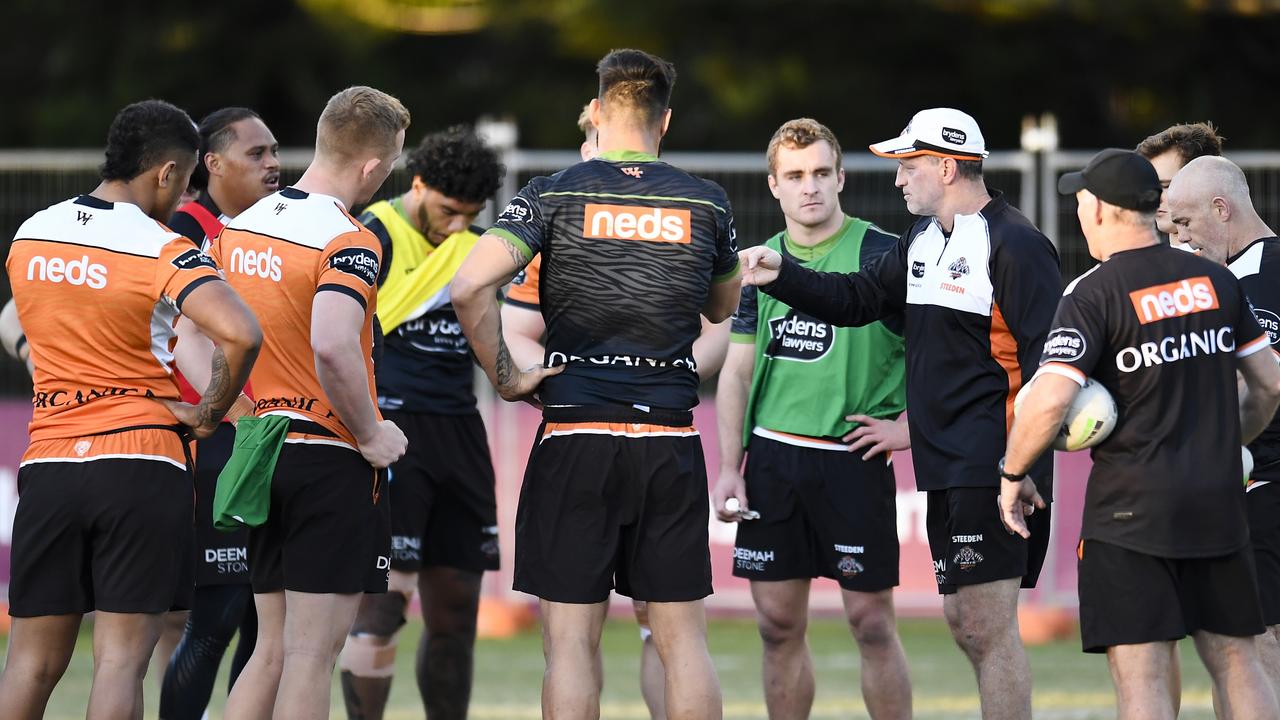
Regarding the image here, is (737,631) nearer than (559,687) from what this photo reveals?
No

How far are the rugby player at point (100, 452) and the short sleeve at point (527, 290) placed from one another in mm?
1849

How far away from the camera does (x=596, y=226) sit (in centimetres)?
556

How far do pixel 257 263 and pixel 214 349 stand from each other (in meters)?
0.38

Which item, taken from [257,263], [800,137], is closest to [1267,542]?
[800,137]

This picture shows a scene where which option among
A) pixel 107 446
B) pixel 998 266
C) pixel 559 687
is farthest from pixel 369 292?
pixel 998 266

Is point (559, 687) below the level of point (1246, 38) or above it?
below

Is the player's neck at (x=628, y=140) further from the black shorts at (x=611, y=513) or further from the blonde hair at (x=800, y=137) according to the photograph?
the blonde hair at (x=800, y=137)

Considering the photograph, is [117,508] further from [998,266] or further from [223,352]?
[998,266]

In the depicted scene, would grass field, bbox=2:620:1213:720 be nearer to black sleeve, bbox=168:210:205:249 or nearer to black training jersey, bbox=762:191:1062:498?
black training jersey, bbox=762:191:1062:498

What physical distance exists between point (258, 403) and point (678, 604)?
5.37 feet

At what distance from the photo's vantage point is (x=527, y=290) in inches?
282

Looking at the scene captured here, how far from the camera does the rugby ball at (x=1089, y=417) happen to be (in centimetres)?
522

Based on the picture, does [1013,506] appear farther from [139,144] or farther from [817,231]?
[139,144]

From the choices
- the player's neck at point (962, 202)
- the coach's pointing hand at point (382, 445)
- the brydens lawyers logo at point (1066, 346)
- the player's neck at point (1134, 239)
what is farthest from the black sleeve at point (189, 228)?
the player's neck at point (1134, 239)
